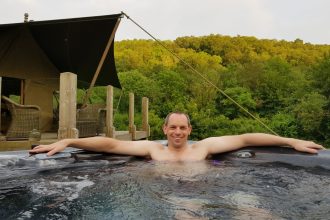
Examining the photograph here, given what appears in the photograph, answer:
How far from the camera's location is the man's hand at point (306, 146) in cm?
325

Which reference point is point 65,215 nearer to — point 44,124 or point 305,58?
point 44,124

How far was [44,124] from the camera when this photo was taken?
8008 millimetres

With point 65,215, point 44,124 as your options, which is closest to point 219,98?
point 44,124

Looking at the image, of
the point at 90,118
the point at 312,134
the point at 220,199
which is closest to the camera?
the point at 220,199

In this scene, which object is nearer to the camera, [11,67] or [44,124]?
[11,67]

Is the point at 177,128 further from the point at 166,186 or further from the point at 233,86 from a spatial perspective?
the point at 233,86

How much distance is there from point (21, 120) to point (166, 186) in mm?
3207

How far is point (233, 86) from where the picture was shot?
24562 millimetres

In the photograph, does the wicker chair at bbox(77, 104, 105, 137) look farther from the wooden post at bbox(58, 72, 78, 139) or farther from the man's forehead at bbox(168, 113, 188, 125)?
the man's forehead at bbox(168, 113, 188, 125)

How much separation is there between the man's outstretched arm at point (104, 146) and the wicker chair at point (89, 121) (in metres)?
2.76

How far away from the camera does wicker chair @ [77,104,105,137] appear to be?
20.1 ft

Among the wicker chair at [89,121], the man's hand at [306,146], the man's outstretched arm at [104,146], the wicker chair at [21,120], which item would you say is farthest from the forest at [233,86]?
the man's hand at [306,146]

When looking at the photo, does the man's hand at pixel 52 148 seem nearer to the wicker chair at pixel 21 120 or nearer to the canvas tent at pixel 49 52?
the wicker chair at pixel 21 120

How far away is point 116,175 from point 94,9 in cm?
2561
